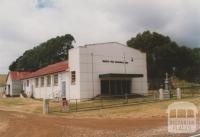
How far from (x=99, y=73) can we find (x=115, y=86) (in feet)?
10.1

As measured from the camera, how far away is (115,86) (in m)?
48.9

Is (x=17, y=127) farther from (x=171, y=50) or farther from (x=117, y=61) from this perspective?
(x=171, y=50)

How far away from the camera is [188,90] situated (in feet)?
163

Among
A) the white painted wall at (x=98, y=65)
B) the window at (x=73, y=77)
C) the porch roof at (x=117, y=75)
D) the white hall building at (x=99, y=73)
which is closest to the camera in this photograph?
the white painted wall at (x=98, y=65)

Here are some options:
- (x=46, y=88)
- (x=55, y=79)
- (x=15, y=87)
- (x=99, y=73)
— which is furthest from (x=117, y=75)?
(x=15, y=87)

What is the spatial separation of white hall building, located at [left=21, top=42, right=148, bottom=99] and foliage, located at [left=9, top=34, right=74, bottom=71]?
3770 centimetres

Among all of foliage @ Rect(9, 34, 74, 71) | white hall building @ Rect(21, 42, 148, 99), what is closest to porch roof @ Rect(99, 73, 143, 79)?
white hall building @ Rect(21, 42, 148, 99)

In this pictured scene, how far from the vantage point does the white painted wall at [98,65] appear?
4569 cm

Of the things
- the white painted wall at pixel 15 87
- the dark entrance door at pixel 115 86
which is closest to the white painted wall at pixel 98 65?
the dark entrance door at pixel 115 86

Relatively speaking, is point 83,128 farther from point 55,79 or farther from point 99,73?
point 55,79

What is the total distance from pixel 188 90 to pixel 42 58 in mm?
49945

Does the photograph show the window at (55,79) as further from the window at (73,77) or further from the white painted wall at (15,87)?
the white painted wall at (15,87)

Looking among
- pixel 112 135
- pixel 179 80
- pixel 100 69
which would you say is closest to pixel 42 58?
pixel 179 80

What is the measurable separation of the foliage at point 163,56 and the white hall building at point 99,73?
1514 centimetres
